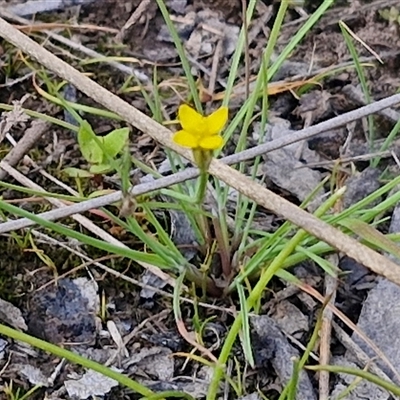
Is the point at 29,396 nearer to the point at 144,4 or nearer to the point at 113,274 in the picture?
the point at 113,274

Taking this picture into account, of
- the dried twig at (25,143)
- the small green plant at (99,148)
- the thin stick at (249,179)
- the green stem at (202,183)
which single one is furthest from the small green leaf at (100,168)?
the green stem at (202,183)

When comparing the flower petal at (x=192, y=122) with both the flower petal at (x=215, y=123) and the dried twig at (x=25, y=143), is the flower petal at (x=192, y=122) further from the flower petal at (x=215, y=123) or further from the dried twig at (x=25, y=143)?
the dried twig at (x=25, y=143)

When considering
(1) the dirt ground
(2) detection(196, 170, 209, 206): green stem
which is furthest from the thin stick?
(1) the dirt ground

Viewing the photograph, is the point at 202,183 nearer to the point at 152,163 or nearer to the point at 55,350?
the point at 55,350

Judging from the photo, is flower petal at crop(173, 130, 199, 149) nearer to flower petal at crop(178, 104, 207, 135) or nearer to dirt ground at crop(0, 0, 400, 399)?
flower petal at crop(178, 104, 207, 135)

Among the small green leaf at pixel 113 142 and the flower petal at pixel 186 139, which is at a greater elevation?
the flower petal at pixel 186 139

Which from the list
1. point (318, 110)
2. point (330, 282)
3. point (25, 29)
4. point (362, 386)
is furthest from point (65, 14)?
point (362, 386)

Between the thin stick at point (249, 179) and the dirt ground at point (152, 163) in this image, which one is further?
the dirt ground at point (152, 163)
